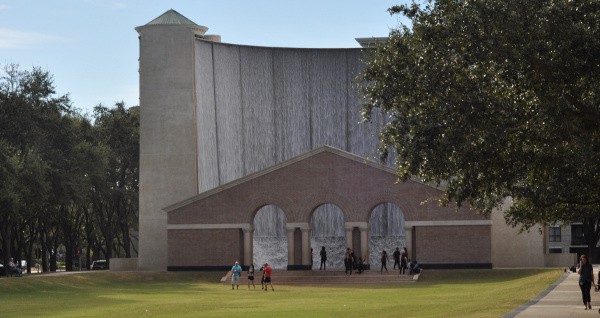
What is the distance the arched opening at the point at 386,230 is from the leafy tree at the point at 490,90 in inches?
2116

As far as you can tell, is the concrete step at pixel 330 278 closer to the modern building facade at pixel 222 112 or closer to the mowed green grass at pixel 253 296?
the mowed green grass at pixel 253 296

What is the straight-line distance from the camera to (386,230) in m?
87.6

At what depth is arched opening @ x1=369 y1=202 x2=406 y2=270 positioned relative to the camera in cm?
8638

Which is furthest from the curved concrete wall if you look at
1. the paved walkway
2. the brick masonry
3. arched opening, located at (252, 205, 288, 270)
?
the paved walkway

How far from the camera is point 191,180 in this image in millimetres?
88062

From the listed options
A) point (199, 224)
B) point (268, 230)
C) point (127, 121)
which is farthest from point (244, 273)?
point (127, 121)

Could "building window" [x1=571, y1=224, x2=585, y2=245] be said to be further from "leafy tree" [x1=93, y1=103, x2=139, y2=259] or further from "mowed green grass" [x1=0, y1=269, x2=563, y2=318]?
"mowed green grass" [x1=0, y1=269, x2=563, y2=318]

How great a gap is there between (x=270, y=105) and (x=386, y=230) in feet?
43.3

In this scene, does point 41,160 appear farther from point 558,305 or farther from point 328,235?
point 558,305

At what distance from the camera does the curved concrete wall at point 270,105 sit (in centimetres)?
8969

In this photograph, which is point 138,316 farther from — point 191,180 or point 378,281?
point 191,180

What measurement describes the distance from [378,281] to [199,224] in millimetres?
15111

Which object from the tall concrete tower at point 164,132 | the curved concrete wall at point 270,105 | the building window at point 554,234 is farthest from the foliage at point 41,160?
the building window at point 554,234

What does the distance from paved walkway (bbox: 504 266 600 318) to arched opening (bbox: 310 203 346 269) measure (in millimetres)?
41142
